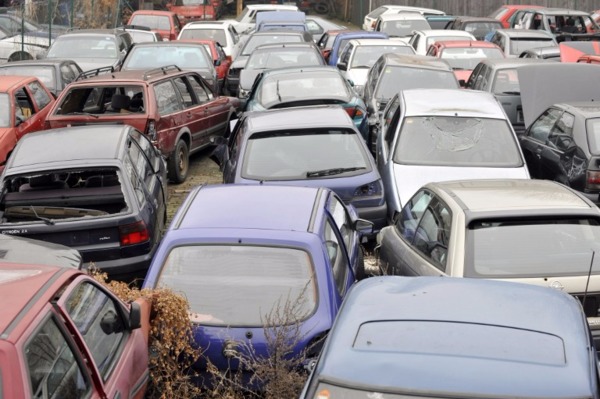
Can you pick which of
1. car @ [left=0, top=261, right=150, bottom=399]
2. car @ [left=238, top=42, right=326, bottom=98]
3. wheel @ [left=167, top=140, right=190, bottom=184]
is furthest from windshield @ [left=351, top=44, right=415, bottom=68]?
car @ [left=0, top=261, right=150, bottom=399]

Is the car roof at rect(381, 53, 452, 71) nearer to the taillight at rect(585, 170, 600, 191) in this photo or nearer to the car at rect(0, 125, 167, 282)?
the taillight at rect(585, 170, 600, 191)

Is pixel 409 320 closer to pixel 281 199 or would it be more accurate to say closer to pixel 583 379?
pixel 583 379

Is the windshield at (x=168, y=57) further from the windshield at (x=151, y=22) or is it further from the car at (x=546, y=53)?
the windshield at (x=151, y=22)

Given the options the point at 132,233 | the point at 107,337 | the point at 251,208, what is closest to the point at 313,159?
the point at 132,233

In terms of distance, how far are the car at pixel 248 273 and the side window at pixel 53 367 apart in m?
1.43

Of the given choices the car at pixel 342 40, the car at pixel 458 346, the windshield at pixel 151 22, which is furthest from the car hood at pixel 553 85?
the windshield at pixel 151 22

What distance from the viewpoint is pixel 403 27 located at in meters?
29.2

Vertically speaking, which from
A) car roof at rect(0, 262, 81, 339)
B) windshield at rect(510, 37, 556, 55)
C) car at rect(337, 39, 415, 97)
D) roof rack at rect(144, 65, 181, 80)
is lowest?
windshield at rect(510, 37, 556, 55)

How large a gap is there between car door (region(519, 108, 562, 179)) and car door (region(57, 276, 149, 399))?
7.62 metres

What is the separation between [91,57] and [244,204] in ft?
50.4

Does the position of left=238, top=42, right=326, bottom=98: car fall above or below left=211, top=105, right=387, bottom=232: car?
below

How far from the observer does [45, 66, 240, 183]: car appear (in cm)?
1325

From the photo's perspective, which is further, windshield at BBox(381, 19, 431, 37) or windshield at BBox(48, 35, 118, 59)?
windshield at BBox(381, 19, 431, 37)

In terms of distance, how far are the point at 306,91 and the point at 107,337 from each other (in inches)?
379
